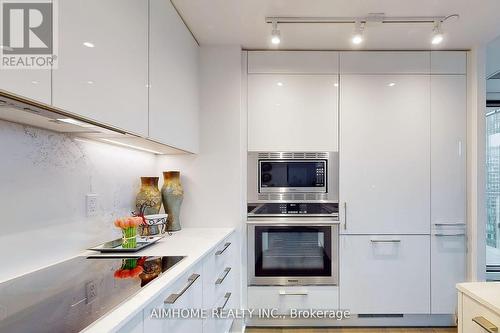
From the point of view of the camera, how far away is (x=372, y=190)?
2.64 metres

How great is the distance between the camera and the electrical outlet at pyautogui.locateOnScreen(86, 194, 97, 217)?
169 centimetres

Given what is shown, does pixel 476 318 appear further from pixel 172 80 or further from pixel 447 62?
pixel 447 62

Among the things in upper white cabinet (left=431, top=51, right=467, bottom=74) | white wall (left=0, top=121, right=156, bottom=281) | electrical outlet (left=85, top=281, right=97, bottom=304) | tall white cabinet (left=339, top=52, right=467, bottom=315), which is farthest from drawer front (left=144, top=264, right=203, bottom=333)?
upper white cabinet (left=431, top=51, right=467, bottom=74)

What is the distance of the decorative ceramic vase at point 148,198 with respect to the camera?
6.95 feet

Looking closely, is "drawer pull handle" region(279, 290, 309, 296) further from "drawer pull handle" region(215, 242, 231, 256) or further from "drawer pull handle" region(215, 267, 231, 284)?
"drawer pull handle" region(215, 242, 231, 256)

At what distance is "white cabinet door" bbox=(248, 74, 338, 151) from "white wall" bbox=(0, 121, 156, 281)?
1.17m

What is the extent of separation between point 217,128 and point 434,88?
1.84 meters

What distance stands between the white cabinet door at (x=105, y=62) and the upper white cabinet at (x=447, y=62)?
233 centimetres

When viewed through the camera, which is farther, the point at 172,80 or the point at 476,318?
the point at 172,80

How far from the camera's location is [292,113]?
8.75ft

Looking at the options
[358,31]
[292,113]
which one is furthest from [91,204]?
[358,31]

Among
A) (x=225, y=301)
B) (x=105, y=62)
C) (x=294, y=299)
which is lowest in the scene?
(x=294, y=299)

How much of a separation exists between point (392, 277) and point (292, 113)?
1.59 meters

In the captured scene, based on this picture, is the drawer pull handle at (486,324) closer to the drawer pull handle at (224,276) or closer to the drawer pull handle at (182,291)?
the drawer pull handle at (182,291)
